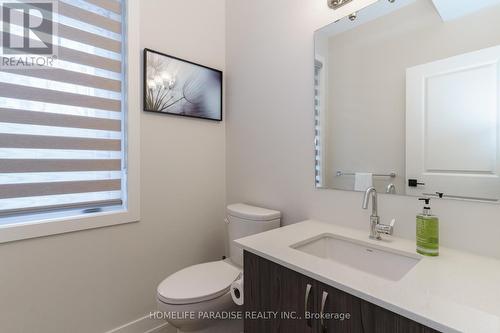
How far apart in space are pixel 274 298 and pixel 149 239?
3.35 ft

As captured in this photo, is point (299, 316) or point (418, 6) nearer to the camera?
point (299, 316)

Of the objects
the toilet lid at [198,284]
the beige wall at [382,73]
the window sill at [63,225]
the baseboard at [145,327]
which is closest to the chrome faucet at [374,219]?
the beige wall at [382,73]

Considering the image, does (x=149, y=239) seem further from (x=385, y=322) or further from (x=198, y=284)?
(x=385, y=322)

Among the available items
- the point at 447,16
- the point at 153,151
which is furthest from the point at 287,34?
the point at 153,151

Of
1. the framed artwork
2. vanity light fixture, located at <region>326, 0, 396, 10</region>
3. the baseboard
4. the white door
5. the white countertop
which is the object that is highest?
vanity light fixture, located at <region>326, 0, 396, 10</region>

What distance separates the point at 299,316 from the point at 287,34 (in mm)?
1531

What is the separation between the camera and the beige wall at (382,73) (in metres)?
0.96

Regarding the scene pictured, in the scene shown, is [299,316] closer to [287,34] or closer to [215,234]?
[215,234]

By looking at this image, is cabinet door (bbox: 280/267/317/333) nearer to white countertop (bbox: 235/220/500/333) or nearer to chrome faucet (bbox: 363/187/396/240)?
white countertop (bbox: 235/220/500/333)

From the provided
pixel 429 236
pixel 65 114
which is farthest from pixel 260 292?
pixel 65 114

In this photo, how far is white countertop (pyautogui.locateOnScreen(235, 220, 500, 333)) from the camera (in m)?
0.55

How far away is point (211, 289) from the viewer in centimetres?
126

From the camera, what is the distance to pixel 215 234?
1960mm

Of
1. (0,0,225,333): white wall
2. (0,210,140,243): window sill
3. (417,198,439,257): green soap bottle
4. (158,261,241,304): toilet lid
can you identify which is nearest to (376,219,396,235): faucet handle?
(417,198,439,257): green soap bottle
